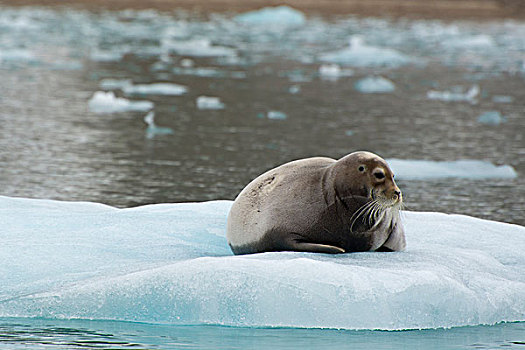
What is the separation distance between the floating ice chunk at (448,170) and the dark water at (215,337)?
380 cm

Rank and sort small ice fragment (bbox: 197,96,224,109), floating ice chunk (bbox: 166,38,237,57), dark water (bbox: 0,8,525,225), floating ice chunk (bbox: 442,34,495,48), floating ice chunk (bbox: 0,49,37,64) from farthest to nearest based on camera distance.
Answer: floating ice chunk (bbox: 442,34,495,48), floating ice chunk (bbox: 166,38,237,57), floating ice chunk (bbox: 0,49,37,64), small ice fragment (bbox: 197,96,224,109), dark water (bbox: 0,8,525,225)

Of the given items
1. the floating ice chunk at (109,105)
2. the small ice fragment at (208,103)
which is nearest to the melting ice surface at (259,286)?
the floating ice chunk at (109,105)

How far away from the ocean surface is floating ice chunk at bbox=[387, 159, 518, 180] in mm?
14

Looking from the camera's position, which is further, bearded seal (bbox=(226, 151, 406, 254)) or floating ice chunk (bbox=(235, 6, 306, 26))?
floating ice chunk (bbox=(235, 6, 306, 26))

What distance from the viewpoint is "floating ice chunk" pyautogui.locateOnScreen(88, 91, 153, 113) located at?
10.2 metres

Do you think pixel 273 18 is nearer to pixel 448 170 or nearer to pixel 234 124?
pixel 234 124

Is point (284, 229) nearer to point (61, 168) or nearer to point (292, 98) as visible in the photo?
point (61, 168)

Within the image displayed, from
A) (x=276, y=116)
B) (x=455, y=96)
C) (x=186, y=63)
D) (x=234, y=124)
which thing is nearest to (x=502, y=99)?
(x=455, y=96)

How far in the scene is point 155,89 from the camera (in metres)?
12.0

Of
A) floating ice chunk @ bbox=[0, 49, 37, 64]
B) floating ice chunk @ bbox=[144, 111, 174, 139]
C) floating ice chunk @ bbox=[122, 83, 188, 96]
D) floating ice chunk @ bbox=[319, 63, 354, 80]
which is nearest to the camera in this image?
floating ice chunk @ bbox=[144, 111, 174, 139]

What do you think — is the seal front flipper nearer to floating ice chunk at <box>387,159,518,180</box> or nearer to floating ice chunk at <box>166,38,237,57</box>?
floating ice chunk at <box>387,159,518,180</box>

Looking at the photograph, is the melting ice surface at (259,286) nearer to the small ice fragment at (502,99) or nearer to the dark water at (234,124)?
the dark water at (234,124)

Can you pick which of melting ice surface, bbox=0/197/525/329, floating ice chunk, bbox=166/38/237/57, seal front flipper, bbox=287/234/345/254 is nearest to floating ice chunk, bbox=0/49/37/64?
floating ice chunk, bbox=166/38/237/57

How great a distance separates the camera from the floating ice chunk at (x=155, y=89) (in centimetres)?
1191
